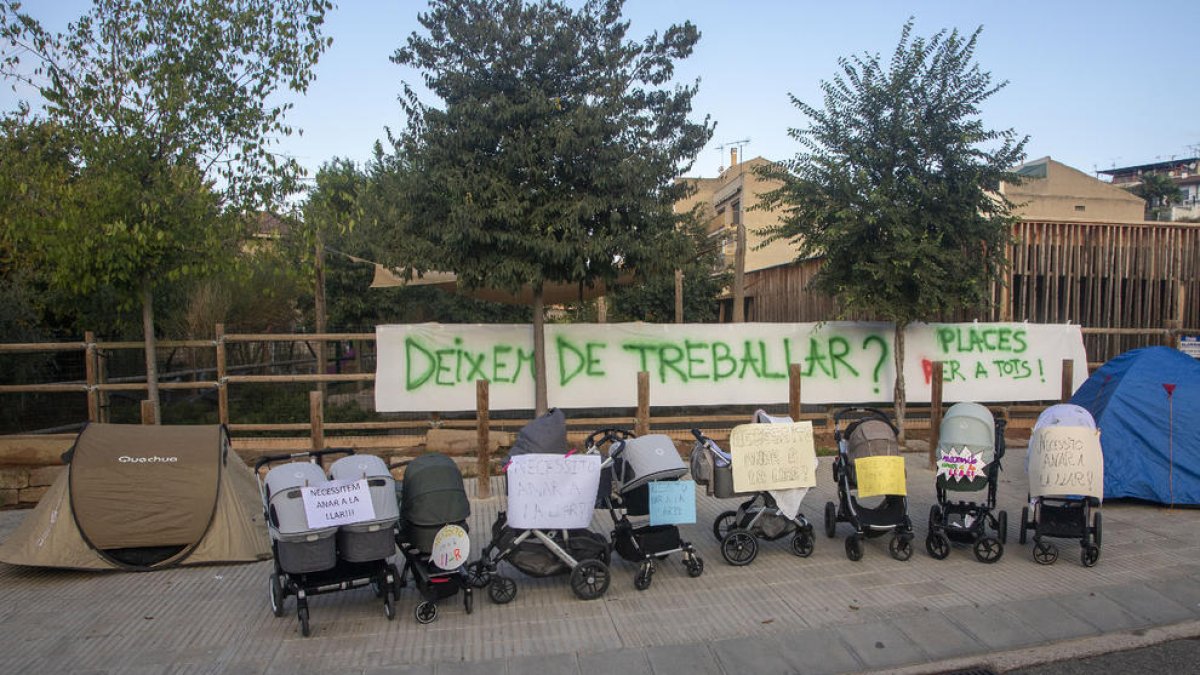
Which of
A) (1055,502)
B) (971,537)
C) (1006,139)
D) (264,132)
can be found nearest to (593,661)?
(971,537)

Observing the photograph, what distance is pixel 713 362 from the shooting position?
36.1 ft

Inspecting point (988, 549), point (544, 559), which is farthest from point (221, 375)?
point (988, 549)

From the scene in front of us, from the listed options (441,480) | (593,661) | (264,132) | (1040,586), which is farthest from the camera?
(264,132)

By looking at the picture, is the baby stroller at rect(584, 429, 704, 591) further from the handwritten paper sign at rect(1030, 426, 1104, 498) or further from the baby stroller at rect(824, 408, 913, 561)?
the handwritten paper sign at rect(1030, 426, 1104, 498)

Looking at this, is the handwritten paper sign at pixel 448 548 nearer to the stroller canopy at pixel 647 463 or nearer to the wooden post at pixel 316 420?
the stroller canopy at pixel 647 463

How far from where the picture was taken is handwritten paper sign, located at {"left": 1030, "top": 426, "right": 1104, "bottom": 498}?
21.0 ft

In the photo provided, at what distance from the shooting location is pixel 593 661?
4863 mm

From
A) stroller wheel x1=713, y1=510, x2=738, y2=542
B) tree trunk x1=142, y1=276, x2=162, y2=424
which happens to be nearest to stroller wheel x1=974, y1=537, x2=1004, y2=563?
stroller wheel x1=713, y1=510, x2=738, y2=542

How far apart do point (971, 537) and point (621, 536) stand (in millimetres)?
Answer: 3062

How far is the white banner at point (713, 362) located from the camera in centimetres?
1025

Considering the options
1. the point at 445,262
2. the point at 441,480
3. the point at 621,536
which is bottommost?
the point at 621,536

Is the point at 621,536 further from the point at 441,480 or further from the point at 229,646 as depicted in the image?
the point at 229,646

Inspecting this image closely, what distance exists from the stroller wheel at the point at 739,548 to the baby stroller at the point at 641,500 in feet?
1.01

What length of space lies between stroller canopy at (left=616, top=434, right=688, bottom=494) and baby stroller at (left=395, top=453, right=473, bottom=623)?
4.51 ft
